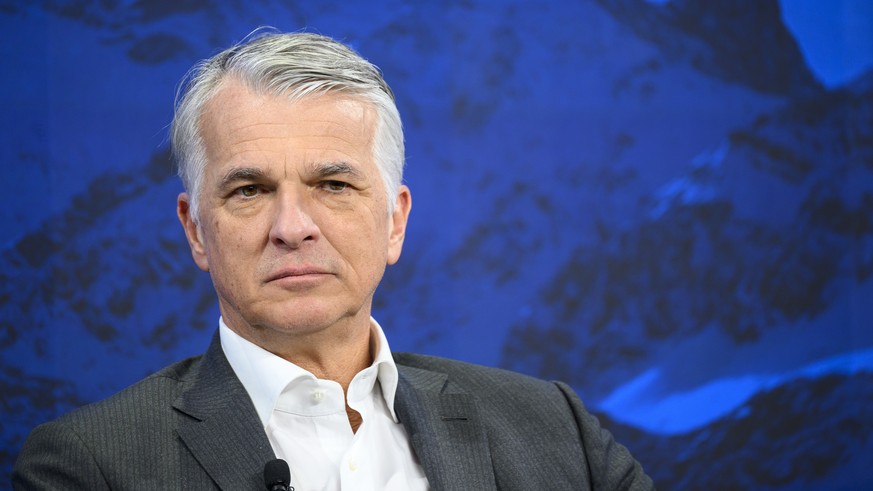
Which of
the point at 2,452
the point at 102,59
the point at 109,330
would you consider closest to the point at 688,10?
the point at 102,59

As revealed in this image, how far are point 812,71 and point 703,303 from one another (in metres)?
→ 0.93

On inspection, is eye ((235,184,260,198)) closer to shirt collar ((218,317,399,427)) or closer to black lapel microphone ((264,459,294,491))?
shirt collar ((218,317,399,427))

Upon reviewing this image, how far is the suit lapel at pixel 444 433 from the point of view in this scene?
1.92m

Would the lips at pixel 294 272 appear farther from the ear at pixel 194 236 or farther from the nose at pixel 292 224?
the ear at pixel 194 236

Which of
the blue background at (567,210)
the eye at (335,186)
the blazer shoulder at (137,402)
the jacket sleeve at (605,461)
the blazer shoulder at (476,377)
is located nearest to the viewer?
the blazer shoulder at (137,402)

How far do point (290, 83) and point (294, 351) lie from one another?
0.55 m

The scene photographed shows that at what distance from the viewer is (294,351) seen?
1940mm

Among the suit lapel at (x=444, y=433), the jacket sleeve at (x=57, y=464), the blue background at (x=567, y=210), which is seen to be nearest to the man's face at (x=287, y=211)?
the suit lapel at (x=444, y=433)

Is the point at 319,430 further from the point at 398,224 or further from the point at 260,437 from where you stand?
the point at 398,224

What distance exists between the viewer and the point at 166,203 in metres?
2.86

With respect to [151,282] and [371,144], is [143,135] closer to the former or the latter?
[151,282]

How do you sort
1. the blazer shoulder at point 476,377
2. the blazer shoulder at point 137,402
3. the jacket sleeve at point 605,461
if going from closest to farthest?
the blazer shoulder at point 137,402 < the jacket sleeve at point 605,461 < the blazer shoulder at point 476,377

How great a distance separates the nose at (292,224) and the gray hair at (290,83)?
0.22 meters

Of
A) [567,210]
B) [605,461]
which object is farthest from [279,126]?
[567,210]
